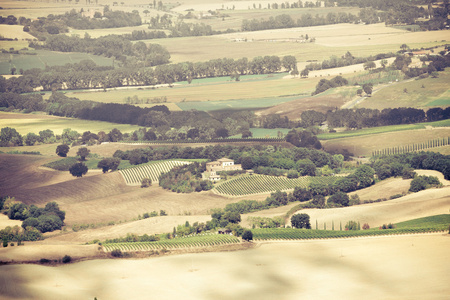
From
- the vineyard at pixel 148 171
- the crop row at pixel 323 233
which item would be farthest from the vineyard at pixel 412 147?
the crop row at pixel 323 233

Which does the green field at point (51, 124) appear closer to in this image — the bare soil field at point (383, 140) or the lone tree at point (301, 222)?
the bare soil field at point (383, 140)

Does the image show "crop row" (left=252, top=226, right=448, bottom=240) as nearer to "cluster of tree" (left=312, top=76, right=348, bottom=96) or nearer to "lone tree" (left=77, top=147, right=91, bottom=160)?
"lone tree" (left=77, top=147, right=91, bottom=160)

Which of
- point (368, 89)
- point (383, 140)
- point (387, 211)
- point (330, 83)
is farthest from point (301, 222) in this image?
point (330, 83)

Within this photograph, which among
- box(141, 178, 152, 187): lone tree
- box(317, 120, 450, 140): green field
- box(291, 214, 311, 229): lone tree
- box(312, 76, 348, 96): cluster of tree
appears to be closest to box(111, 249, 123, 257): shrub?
box(291, 214, 311, 229): lone tree

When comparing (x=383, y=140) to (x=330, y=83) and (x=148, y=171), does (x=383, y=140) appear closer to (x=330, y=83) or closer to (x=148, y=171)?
(x=148, y=171)

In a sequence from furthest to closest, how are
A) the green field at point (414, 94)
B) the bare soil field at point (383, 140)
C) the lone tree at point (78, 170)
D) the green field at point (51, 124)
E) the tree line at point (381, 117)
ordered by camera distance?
the green field at point (414, 94), the green field at point (51, 124), the tree line at point (381, 117), the bare soil field at point (383, 140), the lone tree at point (78, 170)
